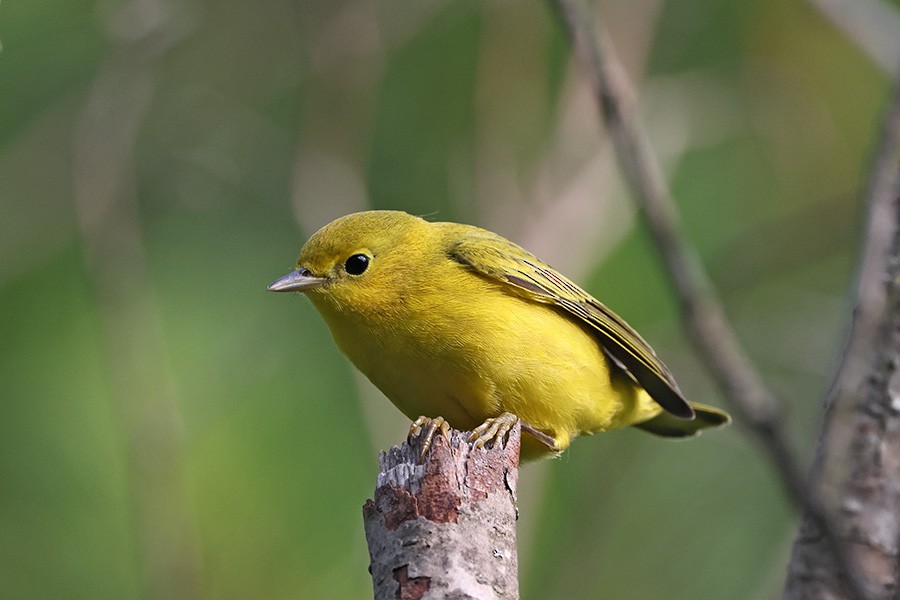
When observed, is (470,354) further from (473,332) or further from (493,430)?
(493,430)

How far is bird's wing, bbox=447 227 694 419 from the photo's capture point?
4508 millimetres

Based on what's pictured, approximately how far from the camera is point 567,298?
4645mm

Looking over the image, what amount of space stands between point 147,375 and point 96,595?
1382mm

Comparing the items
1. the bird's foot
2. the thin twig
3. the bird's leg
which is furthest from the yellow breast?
the thin twig

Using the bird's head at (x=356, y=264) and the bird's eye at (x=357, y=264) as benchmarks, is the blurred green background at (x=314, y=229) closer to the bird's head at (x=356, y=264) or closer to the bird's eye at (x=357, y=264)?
the bird's head at (x=356, y=264)

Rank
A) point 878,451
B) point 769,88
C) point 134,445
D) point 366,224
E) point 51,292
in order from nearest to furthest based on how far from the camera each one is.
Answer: point 878,451, point 366,224, point 134,445, point 51,292, point 769,88

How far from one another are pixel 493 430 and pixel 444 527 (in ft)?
2.96

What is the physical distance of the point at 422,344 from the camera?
164 inches

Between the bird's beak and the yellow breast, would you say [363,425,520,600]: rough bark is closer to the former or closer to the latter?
the yellow breast

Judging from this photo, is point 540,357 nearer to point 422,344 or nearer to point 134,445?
point 422,344

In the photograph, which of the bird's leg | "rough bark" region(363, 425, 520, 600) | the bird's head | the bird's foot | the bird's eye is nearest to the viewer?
"rough bark" region(363, 425, 520, 600)

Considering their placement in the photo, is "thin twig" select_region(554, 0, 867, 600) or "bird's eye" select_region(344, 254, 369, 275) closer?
"thin twig" select_region(554, 0, 867, 600)

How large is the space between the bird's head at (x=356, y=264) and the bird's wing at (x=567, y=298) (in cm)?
21

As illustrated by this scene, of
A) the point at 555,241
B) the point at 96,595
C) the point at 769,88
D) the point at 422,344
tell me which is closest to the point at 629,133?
the point at 422,344
